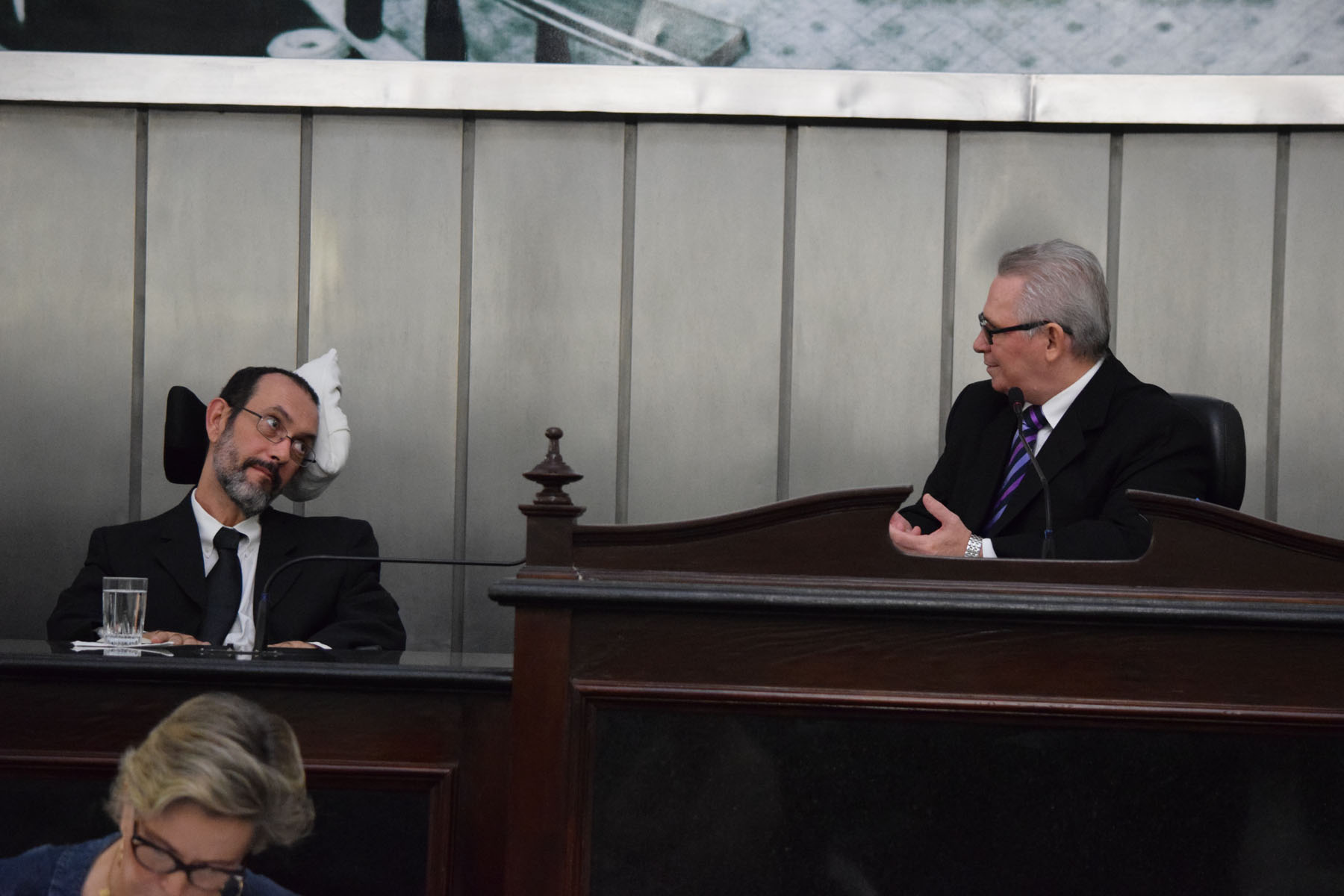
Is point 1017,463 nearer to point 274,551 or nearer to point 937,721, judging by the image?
point 937,721

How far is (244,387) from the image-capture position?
2785mm

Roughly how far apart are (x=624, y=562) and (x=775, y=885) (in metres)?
0.42

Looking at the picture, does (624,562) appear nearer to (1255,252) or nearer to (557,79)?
(557,79)

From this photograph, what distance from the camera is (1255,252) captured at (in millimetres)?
3031

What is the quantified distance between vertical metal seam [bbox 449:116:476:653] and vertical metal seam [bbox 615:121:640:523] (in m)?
0.34

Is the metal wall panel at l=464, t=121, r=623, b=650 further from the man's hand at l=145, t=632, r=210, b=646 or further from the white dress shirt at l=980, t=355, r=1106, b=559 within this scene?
the white dress shirt at l=980, t=355, r=1106, b=559

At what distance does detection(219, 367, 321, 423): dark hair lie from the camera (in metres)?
2.77

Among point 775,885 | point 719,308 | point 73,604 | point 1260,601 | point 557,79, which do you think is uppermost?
point 557,79

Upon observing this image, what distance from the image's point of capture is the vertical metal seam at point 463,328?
3123mm

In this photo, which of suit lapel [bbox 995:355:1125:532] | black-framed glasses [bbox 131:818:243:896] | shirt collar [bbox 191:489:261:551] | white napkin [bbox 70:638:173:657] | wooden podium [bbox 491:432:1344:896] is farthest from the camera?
shirt collar [bbox 191:489:261:551]

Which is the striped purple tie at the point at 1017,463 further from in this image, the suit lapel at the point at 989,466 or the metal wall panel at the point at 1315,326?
the metal wall panel at the point at 1315,326

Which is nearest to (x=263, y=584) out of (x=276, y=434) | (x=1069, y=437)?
(x=276, y=434)

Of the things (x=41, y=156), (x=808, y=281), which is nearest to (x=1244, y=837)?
(x=808, y=281)

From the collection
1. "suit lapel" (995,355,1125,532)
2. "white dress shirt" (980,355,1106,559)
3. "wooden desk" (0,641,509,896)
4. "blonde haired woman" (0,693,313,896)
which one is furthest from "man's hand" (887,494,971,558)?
"blonde haired woman" (0,693,313,896)
